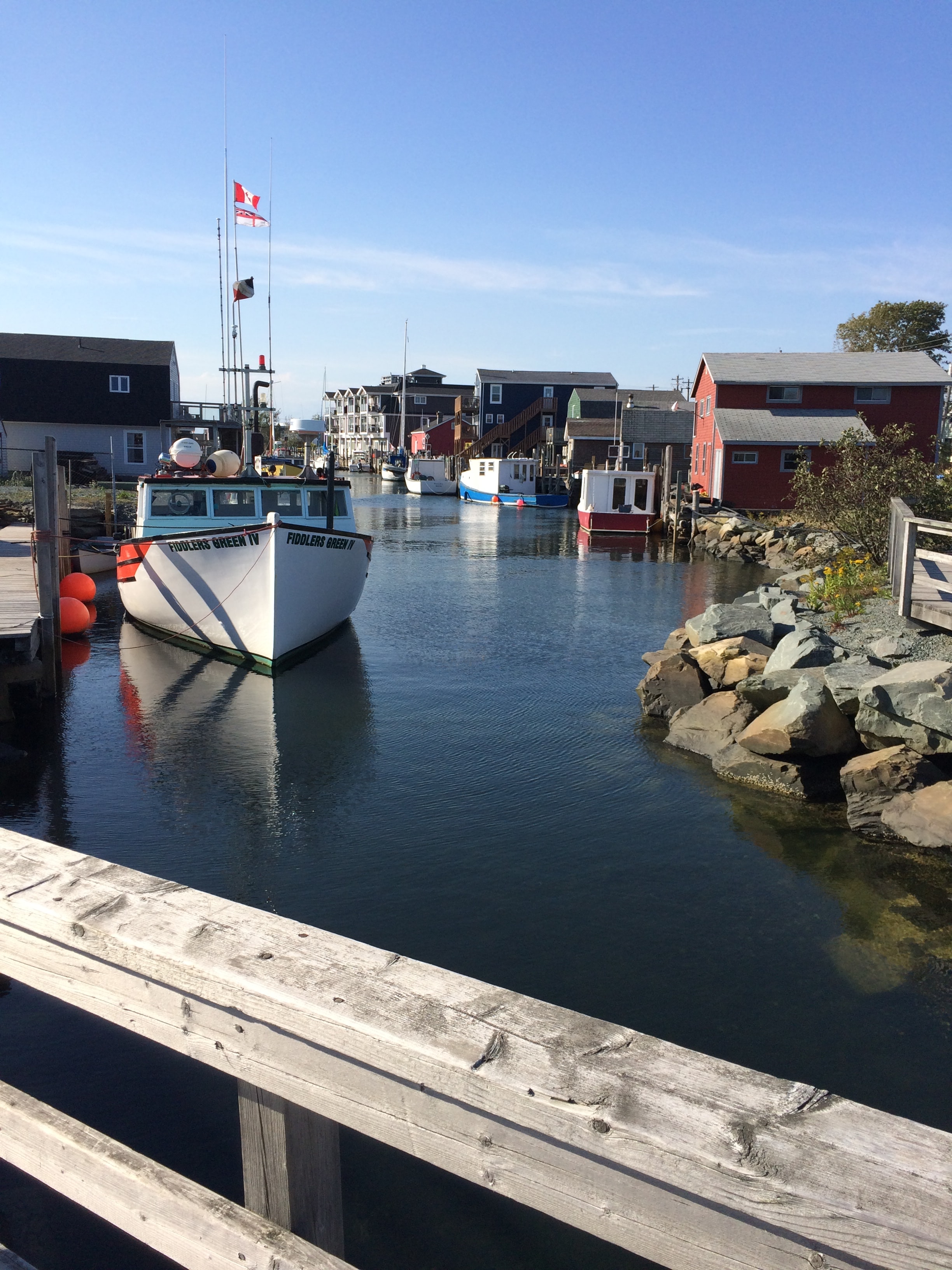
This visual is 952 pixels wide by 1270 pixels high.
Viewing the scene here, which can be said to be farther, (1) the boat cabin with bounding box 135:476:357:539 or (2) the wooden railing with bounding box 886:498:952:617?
Result: (1) the boat cabin with bounding box 135:476:357:539

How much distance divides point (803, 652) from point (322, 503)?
31.6 ft

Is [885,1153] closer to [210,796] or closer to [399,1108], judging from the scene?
[399,1108]

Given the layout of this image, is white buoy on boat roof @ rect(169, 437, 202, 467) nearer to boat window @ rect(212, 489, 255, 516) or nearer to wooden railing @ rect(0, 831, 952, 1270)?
boat window @ rect(212, 489, 255, 516)

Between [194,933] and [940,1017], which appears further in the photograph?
[940,1017]

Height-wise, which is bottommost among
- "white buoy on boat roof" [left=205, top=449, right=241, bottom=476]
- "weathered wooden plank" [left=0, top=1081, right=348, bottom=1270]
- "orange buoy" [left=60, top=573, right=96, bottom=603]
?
"orange buoy" [left=60, top=573, right=96, bottom=603]

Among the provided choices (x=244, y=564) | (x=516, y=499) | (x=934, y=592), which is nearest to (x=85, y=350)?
(x=516, y=499)

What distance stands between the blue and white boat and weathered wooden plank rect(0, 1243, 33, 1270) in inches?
2282

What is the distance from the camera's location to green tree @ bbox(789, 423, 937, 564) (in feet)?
61.6

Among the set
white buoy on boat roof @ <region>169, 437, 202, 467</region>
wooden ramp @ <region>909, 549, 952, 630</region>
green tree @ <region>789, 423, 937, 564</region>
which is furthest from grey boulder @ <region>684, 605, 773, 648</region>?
white buoy on boat roof @ <region>169, 437, 202, 467</region>

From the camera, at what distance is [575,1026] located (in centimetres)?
169

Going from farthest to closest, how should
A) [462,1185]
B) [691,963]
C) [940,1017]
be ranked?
1. [691,963]
2. [940,1017]
3. [462,1185]

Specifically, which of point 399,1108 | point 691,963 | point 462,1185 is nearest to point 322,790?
point 691,963

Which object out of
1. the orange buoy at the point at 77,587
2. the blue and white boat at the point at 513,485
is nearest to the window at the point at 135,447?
the blue and white boat at the point at 513,485

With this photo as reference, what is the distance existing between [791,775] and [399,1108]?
9173 millimetres
